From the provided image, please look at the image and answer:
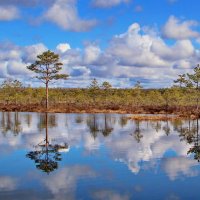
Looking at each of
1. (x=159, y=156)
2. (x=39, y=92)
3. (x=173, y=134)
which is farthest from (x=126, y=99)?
(x=159, y=156)

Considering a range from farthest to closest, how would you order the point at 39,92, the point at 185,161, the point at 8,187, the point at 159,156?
the point at 39,92
the point at 159,156
the point at 185,161
the point at 8,187

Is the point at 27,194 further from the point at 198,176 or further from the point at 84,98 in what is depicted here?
the point at 84,98

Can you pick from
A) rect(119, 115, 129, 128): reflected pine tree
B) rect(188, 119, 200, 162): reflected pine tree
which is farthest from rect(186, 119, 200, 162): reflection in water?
rect(119, 115, 129, 128): reflected pine tree

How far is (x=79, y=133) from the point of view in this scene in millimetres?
31609

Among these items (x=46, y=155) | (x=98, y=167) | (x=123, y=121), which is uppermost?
(x=123, y=121)

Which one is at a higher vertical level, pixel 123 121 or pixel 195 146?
pixel 123 121

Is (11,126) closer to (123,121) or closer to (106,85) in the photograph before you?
(123,121)

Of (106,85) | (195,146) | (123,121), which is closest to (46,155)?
(195,146)

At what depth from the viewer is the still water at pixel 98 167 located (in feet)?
43.4

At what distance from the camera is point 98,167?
17.7 m

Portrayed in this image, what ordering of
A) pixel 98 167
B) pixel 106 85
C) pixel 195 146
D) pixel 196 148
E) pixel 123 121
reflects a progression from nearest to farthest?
pixel 98 167 → pixel 196 148 → pixel 195 146 → pixel 123 121 → pixel 106 85

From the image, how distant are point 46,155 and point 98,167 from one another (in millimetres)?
3933

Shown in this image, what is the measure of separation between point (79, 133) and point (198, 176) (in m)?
16.6

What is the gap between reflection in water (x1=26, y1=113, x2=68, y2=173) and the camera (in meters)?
17.6
